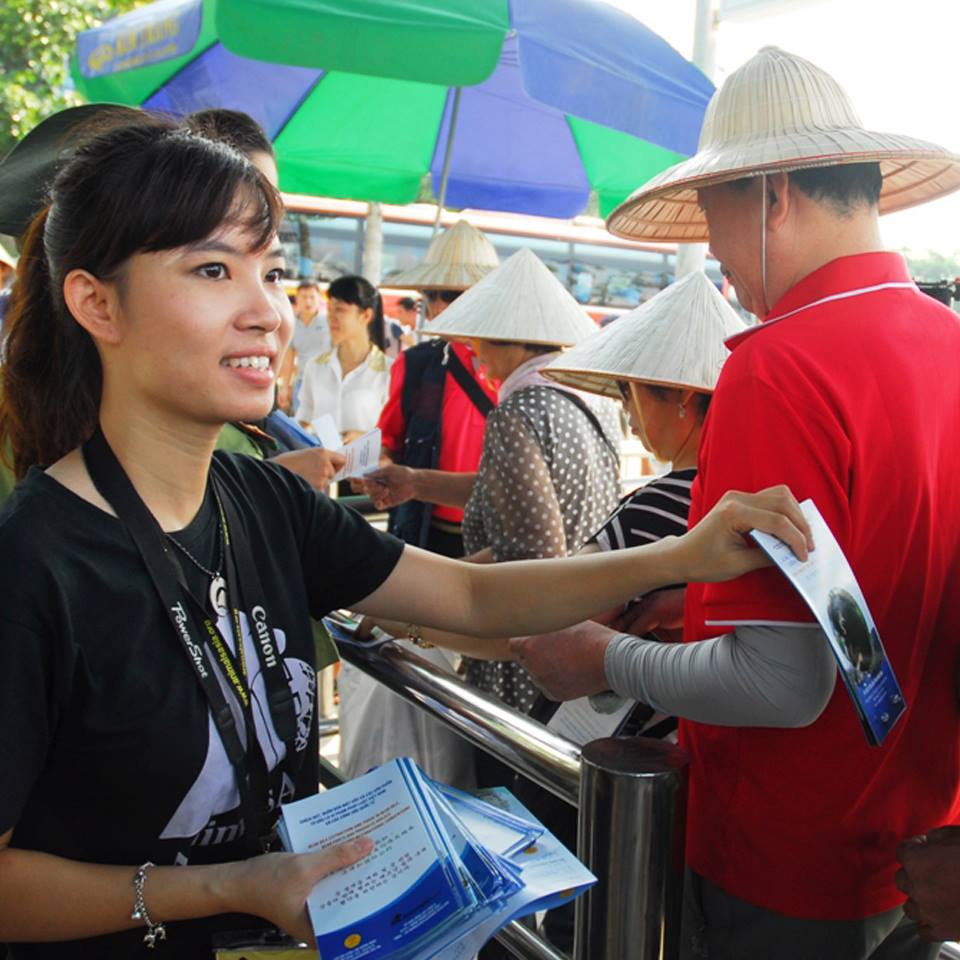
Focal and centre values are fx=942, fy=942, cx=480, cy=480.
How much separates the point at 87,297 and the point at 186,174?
21 centimetres

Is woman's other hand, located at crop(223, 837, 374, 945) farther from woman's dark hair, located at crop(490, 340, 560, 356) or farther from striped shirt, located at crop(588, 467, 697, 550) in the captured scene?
A: woman's dark hair, located at crop(490, 340, 560, 356)

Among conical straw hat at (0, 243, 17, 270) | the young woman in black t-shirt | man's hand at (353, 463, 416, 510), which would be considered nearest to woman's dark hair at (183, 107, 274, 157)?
the young woman in black t-shirt

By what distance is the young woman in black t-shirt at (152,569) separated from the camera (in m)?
1.08

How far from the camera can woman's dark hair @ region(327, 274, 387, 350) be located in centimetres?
593

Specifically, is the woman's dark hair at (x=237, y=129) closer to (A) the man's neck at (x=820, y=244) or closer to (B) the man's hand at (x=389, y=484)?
(A) the man's neck at (x=820, y=244)

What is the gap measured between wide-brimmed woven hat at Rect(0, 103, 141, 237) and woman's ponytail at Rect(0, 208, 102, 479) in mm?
486

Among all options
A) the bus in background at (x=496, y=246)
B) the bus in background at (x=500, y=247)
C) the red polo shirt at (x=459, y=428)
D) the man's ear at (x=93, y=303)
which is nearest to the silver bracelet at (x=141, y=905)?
the man's ear at (x=93, y=303)

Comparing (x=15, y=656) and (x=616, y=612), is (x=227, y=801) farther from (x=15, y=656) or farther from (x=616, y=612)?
(x=616, y=612)

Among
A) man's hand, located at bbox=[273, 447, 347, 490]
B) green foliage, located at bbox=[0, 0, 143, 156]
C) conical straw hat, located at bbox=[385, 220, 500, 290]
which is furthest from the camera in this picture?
green foliage, located at bbox=[0, 0, 143, 156]

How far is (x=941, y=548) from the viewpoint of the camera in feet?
4.40

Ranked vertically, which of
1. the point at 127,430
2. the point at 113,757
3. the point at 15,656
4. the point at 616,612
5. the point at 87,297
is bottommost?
the point at 616,612

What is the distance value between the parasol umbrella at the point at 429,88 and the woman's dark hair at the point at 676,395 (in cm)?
147

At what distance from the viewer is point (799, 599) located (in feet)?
4.08

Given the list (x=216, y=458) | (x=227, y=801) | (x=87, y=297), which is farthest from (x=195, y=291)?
(x=227, y=801)
